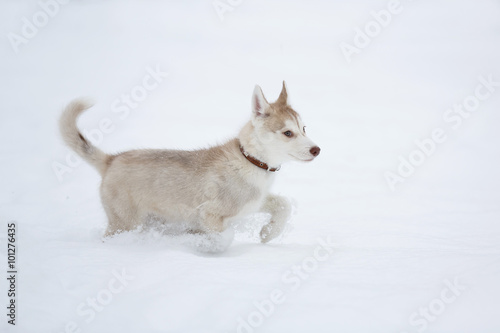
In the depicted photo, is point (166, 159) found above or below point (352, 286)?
below

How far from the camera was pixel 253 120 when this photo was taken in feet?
14.9

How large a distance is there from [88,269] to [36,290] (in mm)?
409

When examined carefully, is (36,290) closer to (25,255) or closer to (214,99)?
(25,255)

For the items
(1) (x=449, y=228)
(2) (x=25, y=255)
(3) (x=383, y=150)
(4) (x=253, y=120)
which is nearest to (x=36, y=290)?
(2) (x=25, y=255)

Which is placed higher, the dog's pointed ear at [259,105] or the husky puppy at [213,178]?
the dog's pointed ear at [259,105]
